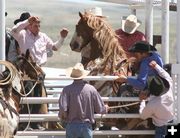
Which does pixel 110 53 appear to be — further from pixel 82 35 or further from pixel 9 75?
pixel 9 75

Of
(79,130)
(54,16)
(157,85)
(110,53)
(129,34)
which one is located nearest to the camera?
(79,130)

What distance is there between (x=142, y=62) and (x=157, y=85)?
372mm

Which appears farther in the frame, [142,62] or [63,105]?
[142,62]

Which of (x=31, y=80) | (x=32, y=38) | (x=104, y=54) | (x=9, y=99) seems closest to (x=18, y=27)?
(x=32, y=38)

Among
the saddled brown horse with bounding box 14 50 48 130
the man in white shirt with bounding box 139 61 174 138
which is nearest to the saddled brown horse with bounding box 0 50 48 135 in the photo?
the saddled brown horse with bounding box 14 50 48 130

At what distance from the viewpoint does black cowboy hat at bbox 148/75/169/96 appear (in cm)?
1034

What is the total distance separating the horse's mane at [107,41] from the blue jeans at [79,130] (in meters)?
1.35

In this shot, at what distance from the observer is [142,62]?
10461mm

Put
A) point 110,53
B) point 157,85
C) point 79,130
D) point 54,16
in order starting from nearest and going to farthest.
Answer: point 79,130, point 157,85, point 110,53, point 54,16

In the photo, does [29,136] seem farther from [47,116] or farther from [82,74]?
[82,74]

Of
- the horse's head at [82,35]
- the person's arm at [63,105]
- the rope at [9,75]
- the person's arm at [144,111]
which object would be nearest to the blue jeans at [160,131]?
the person's arm at [144,111]

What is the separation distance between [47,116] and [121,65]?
50.0 inches

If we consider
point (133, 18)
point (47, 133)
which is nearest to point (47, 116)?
point (47, 133)

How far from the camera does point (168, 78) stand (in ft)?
34.3
